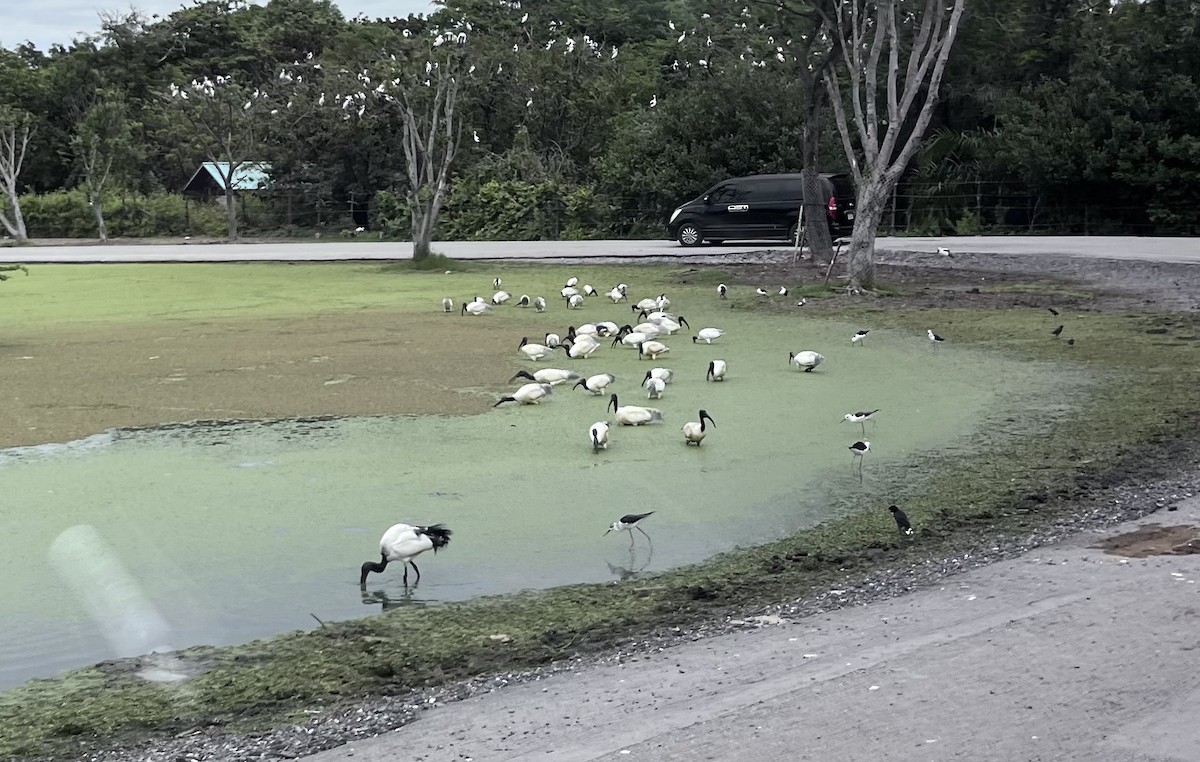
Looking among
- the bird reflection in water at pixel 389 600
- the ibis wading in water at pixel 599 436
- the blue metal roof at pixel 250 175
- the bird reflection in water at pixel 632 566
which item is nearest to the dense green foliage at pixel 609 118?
the blue metal roof at pixel 250 175

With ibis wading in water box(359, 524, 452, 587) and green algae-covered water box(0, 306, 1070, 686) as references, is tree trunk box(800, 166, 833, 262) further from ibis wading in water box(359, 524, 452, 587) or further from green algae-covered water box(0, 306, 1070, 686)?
ibis wading in water box(359, 524, 452, 587)

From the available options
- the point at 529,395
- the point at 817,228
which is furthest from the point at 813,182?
the point at 529,395

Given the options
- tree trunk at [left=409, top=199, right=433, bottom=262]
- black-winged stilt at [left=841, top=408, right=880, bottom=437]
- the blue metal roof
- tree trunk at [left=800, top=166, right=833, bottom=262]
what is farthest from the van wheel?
black-winged stilt at [left=841, top=408, right=880, bottom=437]

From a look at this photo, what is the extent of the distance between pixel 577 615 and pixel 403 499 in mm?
2070

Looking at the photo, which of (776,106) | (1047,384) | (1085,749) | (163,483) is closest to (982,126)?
(776,106)

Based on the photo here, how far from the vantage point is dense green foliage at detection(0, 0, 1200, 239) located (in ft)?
90.7

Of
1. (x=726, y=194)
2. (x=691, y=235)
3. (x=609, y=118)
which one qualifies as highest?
(x=609, y=118)

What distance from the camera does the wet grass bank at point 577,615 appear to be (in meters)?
4.29

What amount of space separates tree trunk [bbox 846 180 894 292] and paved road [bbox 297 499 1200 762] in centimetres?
1182

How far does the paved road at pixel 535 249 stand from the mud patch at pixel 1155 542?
1406cm

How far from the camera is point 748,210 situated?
2656 centimetres

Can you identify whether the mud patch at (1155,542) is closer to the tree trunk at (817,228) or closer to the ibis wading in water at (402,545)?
the ibis wading in water at (402,545)

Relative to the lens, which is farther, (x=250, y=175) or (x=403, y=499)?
(x=250, y=175)

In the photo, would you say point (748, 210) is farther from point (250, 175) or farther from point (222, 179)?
point (250, 175)
